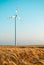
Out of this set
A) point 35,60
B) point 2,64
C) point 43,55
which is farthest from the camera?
point 43,55

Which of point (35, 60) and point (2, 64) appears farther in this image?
point (35, 60)

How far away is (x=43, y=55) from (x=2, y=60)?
355cm

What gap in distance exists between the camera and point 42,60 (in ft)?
48.0

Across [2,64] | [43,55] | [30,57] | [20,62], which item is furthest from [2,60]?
[43,55]

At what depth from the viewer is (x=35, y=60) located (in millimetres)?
14477

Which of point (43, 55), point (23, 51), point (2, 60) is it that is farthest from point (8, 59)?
point (43, 55)

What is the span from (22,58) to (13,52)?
97cm

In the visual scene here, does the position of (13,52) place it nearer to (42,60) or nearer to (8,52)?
(8,52)

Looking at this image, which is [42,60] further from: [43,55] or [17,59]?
[17,59]

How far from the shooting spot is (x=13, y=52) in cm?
1503

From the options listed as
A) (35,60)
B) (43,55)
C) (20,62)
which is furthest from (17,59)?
(43,55)

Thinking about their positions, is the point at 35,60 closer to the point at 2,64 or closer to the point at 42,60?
the point at 42,60

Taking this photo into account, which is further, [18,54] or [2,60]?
[18,54]

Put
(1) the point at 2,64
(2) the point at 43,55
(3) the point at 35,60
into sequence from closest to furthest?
(1) the point at 2,64 → (3) the point at 35,60 → (2) the point at 43,55
